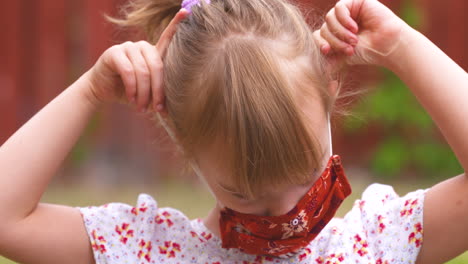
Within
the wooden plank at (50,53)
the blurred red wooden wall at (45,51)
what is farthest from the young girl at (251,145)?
the wooden plank at (50,53)

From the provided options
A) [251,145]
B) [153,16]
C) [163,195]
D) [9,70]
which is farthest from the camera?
[9,70]

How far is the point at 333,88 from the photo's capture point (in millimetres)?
1583

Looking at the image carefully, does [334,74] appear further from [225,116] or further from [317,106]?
[225,116]

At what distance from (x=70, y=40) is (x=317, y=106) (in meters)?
3.96

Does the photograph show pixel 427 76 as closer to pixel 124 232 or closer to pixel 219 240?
pixel 219 240

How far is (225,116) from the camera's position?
1.40 m

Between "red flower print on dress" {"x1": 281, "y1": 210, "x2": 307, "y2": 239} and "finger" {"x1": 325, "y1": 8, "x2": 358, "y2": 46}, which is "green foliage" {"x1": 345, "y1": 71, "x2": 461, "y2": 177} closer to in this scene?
"finger" {"x1": 325, "y1": 8, "x2": 358, "y2": 46}

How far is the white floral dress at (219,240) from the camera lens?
1599 mm

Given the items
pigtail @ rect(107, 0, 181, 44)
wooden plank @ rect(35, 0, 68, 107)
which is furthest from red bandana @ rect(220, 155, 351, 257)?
wooden plank @ rect(35, 0, 68, 107)

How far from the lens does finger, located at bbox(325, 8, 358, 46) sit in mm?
1584

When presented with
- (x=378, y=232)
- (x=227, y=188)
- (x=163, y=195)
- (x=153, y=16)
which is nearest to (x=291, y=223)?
(x=227, y=188)

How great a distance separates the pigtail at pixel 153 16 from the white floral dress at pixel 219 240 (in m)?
0.36

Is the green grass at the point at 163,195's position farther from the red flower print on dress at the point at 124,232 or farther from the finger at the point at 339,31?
the finger at the point at 339,31

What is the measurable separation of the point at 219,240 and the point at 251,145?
1.11 feet
